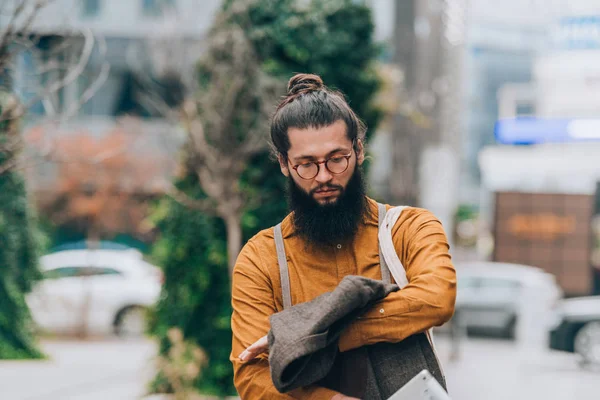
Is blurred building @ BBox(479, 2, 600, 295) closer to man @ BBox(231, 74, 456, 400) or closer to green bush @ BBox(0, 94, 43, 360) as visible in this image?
green bush @ BBox(0, 94, 43, 360)

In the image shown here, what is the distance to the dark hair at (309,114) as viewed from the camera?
232 cm

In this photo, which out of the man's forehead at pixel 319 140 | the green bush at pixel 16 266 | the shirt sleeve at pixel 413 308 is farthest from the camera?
the green bush at pixel 16 266

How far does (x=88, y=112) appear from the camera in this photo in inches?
Answer: 1106

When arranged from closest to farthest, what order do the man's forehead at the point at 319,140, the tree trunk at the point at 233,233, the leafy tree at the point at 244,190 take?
the man's forehead at the point at 319,140
the tree trunk at the point at 233,233
the leafy tree at the point at 244,190

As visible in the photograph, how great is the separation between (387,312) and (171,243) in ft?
22.0

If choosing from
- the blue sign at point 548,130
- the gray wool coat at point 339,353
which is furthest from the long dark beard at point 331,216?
the blue sign at point 548,130

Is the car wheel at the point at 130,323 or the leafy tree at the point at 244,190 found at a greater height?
the leafy tree at the point at 244,190

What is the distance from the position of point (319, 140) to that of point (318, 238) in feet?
0.85

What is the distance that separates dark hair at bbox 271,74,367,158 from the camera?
2320 mm

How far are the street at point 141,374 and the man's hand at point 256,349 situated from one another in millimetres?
7018

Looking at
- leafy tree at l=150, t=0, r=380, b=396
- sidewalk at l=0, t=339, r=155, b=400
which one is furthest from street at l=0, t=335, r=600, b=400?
leafy tree at l=150, t=0, r=380, b=396

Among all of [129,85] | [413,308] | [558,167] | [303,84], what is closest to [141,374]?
[303,84]

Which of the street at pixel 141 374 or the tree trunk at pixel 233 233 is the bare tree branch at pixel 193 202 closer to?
the tree trunk at pixel 233 233

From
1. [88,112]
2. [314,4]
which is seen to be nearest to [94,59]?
[88,112]
